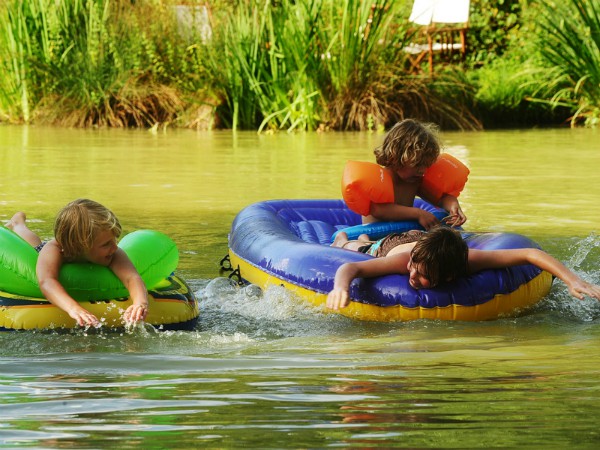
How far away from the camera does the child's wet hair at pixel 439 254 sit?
477 centimetres

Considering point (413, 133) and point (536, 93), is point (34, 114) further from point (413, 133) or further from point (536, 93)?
point (413, 133)

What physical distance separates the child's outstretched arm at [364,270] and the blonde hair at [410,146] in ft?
2.75

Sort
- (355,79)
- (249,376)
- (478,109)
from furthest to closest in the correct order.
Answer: (478,109) → (355,79) → (249,376)

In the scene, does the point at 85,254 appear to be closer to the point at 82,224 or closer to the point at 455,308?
the point at 82,224

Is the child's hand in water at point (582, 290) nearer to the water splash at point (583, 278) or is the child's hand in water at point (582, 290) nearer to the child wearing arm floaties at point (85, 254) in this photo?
the water splash at point (583, 278)

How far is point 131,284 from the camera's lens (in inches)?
185

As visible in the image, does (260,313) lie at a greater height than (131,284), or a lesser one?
lesser

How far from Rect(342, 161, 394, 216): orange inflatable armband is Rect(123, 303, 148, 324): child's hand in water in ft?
5.26

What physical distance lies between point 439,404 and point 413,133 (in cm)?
266

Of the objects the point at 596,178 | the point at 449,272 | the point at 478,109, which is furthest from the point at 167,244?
the point at 478,109

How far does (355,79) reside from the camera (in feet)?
51.4

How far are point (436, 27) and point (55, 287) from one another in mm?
13721

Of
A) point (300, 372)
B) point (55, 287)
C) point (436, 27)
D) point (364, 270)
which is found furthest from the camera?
point (436, 27)

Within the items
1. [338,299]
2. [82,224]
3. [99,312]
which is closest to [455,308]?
[338,299]
